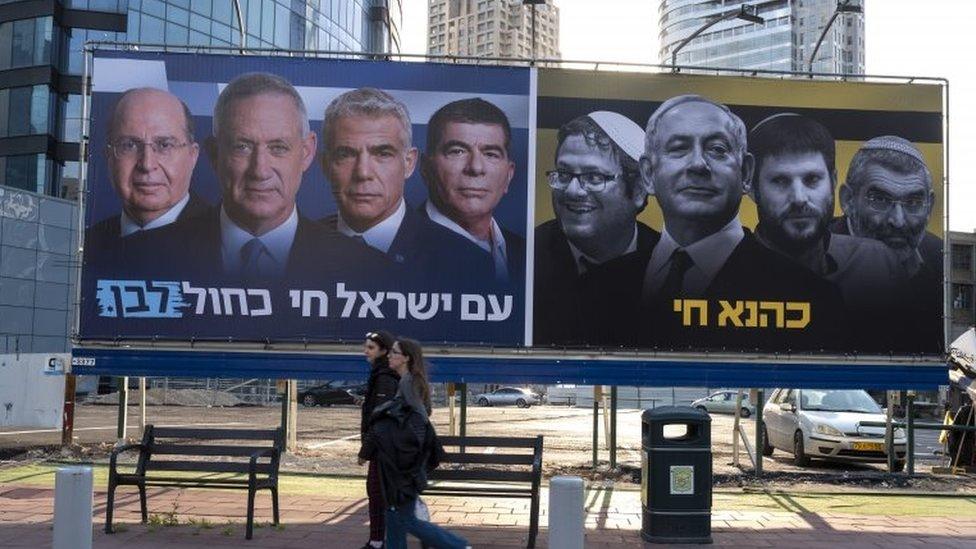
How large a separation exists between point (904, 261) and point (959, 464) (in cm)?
431

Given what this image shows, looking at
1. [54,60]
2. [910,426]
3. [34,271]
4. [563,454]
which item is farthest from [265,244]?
[54,60]

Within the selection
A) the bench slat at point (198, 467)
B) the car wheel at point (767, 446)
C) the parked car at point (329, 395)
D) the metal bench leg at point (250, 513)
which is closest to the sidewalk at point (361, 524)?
the metal bench leg at point (250, 513)

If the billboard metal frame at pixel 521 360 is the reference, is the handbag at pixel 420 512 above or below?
below

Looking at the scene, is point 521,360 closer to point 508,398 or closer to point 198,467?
point 198,467

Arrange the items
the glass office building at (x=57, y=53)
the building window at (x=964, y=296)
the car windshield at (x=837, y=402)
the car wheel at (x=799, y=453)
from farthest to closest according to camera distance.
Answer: the building window at (x=964, y=296), the glass office building at (x=57, y=53), the car windshield at (x=837, y=402), the car wheel at (x=799, y=453)

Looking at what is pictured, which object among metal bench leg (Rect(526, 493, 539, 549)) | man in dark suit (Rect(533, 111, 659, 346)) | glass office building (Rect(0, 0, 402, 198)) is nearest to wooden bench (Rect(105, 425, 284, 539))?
metal bench leg (Rect(526, 493, 539, 549))

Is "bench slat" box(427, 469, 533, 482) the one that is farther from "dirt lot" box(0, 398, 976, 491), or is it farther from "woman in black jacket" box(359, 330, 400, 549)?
"dirt lot" box(0, 398, 976, 491)

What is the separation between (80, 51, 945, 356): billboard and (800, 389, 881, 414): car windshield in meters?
4.97

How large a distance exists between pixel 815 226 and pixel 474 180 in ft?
14.0

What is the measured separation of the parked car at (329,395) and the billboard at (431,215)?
27.8 meters

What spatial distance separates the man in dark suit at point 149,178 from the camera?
1276 cm

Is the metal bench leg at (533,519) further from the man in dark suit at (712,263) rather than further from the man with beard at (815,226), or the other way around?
the man with beard at (815,226)

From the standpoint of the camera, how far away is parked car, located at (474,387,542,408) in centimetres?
5169

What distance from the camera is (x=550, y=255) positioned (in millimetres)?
12797
